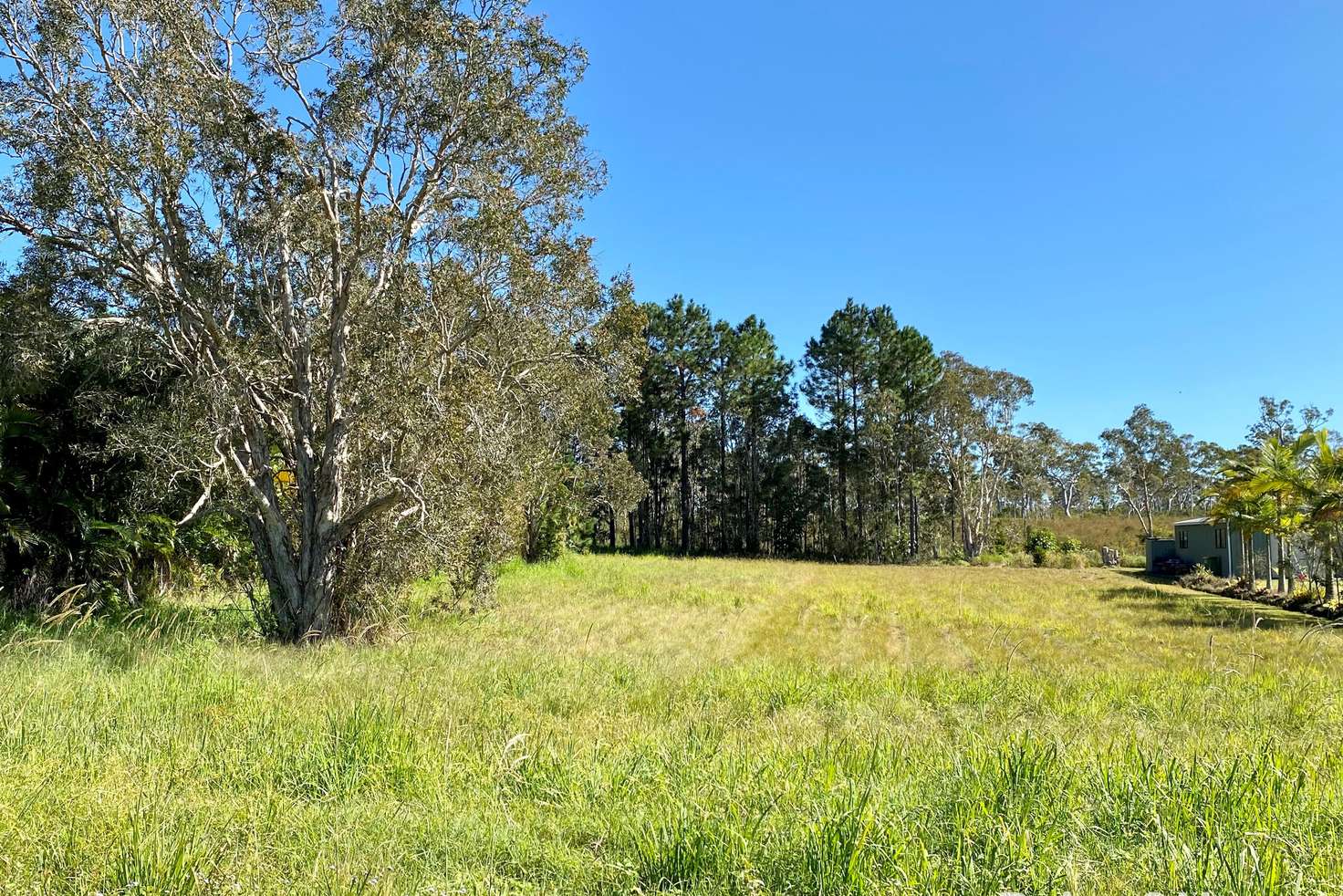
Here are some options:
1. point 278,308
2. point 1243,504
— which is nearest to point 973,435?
point 1243,504

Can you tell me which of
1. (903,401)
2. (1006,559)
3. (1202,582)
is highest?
(903,401)

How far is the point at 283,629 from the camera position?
879cm

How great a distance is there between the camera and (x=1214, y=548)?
1053 inches

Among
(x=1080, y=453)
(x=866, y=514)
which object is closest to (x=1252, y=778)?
(x=866, y=514)

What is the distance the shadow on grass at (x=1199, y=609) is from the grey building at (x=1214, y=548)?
3221 millimetres

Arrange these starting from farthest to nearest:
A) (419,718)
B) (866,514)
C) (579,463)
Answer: (866,514), (579,463), (419,718)

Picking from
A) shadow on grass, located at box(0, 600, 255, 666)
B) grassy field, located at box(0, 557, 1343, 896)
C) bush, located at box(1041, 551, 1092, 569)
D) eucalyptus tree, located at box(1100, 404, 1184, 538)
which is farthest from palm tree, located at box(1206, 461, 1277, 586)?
eucalyptus tree, located at box(1100, 404, 1184, 538)

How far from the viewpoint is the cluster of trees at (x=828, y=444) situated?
41500 millimetres

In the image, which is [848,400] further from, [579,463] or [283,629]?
[283,629]

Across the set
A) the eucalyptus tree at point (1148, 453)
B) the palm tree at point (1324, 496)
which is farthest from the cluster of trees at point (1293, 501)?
the eucalyptus tree at point (1148, 453)

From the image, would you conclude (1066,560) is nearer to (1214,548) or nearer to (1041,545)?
(1041,545)

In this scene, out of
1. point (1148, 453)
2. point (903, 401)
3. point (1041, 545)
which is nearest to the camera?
point (1041, 545)

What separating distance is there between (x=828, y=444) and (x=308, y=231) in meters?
37.8

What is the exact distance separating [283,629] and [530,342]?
5.39 m
